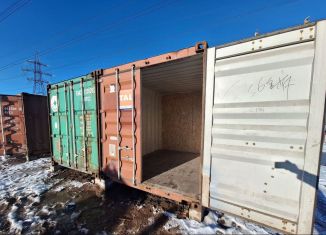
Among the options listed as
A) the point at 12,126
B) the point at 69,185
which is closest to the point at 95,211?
the point at 69,185

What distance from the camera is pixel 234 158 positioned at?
224 cm

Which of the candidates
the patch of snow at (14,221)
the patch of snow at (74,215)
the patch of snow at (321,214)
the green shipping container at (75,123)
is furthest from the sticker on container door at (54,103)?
the patch of snow at (321,214)

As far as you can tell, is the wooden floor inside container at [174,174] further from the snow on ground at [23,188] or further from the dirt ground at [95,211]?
the snow on ground at [23,188]

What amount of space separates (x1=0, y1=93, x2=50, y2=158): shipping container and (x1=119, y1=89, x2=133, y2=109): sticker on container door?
6.35 meters

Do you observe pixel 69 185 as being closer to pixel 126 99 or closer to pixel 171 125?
pixel 126 99

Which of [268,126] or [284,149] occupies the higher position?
[268,126]

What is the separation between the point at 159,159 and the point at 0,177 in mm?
5569

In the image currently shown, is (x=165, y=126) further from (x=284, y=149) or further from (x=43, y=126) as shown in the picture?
(x=43, y=126)

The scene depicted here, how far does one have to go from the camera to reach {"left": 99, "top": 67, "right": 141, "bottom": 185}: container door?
10.5 ft

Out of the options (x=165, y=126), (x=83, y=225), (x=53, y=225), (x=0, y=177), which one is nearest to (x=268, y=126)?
(x=83, y=225)

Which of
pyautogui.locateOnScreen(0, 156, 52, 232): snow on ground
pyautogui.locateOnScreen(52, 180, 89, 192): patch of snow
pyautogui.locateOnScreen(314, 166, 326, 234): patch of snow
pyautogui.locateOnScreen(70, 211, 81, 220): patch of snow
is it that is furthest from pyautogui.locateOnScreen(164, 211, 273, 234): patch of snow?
pyautogui.locateOnScreen(52, 180, 89, 192): patch of snow

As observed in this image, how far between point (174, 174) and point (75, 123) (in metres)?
3.31

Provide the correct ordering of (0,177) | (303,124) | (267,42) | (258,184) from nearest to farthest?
(303,124) → (267,42) → (258,184) → (0,177)

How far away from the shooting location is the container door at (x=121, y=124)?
321 centimetres
